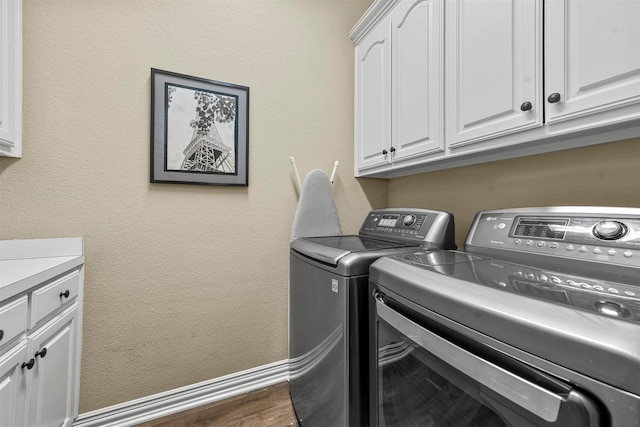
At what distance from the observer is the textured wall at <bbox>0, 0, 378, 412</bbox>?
4.16 feet

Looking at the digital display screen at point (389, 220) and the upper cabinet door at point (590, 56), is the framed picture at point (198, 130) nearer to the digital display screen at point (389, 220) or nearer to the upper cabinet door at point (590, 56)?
the digital display screen at point (389, 220)

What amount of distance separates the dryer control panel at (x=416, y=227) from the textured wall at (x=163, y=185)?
1.71 feet

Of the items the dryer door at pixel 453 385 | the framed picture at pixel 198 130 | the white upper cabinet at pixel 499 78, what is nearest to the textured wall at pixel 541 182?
the white upper cabinet at pixel 499 78

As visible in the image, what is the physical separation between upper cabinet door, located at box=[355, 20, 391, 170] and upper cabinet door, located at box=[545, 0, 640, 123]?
0.82 metres

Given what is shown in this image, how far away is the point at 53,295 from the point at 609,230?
1.88m

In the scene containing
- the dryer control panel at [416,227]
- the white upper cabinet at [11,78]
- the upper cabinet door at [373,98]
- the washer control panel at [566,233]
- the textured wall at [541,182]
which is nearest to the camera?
the washer control panel at [566,233]

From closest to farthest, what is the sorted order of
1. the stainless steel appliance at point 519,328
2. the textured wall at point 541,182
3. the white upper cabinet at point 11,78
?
the stainless steel appliance at point 519,328
the textured wall at point 541,182
the white upper cabinet at point 11,78

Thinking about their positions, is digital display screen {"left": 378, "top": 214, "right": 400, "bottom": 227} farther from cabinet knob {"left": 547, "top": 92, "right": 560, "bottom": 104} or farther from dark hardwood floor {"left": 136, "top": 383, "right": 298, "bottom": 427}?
dark hardwood floor {"left": 136, "top": 383, "right": 298, "bottom": 427}

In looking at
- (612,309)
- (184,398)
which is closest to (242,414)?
(184,398)

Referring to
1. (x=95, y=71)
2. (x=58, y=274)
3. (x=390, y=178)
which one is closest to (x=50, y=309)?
(x=58, y=274)

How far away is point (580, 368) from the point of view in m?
0.38

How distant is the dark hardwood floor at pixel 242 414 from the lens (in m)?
1.38

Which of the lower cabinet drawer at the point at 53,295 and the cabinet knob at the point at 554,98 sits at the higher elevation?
the cabinet knob at the point at 554,98

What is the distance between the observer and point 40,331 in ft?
3.12
